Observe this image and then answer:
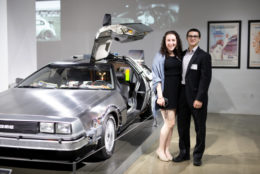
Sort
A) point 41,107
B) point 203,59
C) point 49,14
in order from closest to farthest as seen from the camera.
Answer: point 41,107
point 203,59
point 49,14

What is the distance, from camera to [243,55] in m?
8.08

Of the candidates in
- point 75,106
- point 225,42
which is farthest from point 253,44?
point 75,106

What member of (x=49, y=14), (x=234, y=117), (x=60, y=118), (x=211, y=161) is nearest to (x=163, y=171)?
(x=211, y=161)

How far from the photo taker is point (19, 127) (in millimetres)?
3641

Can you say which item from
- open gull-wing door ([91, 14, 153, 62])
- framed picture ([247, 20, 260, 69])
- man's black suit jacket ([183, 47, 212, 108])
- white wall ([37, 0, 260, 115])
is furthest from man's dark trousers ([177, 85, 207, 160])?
framed picture ([247, 20, 260, 69])

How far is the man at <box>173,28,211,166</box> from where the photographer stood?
4180 millimetres

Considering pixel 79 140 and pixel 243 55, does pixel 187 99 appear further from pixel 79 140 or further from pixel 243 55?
pixel 243 55

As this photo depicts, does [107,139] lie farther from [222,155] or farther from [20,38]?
[20,38]

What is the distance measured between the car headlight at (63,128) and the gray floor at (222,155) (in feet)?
3.14

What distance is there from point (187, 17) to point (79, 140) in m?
5.49

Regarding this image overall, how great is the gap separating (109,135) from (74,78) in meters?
1.07

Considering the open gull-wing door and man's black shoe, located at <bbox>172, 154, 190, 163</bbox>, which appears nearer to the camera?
man's black shoe, located at <bbox>172, 154, 190, 163</bbox>

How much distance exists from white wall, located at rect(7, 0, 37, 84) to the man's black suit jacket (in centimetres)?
300

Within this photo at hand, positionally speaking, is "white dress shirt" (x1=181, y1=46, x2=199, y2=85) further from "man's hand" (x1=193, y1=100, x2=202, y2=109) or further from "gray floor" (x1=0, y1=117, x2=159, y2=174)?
"gray floor" (x1=0, y1=117, x2=159, y2=174)
